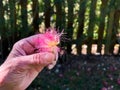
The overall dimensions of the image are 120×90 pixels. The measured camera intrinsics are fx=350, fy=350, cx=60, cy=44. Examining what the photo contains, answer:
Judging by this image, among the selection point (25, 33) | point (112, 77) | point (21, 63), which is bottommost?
point (112, 77)

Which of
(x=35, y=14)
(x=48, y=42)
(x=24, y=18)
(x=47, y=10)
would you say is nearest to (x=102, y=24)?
(x=47, y=10)

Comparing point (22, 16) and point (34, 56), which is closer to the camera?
point (34, 56)

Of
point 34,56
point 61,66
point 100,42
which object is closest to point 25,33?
point 61,66

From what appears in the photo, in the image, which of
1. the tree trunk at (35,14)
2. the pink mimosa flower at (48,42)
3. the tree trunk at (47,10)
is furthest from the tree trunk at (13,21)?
the pink mimosa flower at (48,42)

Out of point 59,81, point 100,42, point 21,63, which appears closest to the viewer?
point 21,63

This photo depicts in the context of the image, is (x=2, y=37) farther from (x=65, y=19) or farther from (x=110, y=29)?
(x=110, y=29)

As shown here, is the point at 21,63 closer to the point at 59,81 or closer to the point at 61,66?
the point at 59,81

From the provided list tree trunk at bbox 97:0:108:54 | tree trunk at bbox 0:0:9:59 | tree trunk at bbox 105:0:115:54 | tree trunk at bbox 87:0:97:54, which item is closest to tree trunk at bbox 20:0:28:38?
tree trunk at bbox 0:0:9:59

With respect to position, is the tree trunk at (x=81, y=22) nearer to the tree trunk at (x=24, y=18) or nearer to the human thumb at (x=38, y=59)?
the tree trunk at (x=24, y=18)
